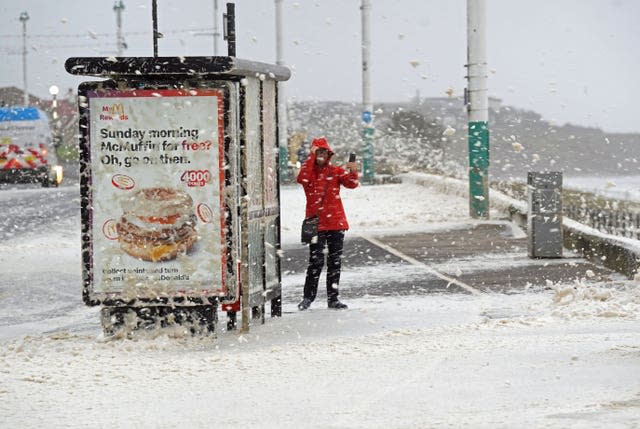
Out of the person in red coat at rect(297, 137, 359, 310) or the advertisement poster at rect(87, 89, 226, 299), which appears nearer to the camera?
the advertisement poster at rect(87, 89, 226, 299)

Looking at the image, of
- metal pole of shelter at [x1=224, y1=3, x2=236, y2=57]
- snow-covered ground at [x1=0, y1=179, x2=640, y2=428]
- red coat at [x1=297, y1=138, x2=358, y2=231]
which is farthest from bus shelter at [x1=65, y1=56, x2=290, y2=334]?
red coat at [x1=297, y1=138, x2=358, y2=231]

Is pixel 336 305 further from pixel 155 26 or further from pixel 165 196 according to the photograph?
pixel 155 26

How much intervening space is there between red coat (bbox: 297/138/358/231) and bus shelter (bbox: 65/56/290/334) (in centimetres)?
169

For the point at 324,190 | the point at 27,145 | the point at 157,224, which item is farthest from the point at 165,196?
the point at 27,145

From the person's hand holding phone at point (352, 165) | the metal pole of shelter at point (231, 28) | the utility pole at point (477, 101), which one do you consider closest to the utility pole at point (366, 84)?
the utility pole at point (477, 101)

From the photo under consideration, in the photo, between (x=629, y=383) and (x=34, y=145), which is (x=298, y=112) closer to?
(x=34, y=145)

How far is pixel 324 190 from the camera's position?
12258 mm

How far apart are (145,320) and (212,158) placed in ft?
4.62

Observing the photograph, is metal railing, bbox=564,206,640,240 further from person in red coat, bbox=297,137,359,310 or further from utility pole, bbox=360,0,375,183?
utility pole, bbox=360,0,375,183

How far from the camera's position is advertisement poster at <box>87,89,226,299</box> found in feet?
34.0

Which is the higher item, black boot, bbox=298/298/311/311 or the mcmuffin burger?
the mcmuffin burger

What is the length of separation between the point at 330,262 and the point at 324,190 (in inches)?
28.0

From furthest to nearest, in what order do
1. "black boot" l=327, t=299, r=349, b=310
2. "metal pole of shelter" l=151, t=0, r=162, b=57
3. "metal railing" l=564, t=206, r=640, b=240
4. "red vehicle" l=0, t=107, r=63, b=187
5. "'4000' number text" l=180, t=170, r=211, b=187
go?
1. "red vehicle" l=0, t=107, r=63, b=187
2. "metal railing" l=564, t=206, r=640, b=240
3. "black boot" l=327, t=299, r=349, b=310
4. "metal pole of shelter" l=151, t=0, r=162, b=57
5. "'4000' number text" l=180, t=170, r=211, b=187

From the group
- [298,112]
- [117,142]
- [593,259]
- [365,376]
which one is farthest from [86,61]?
[298,112]
